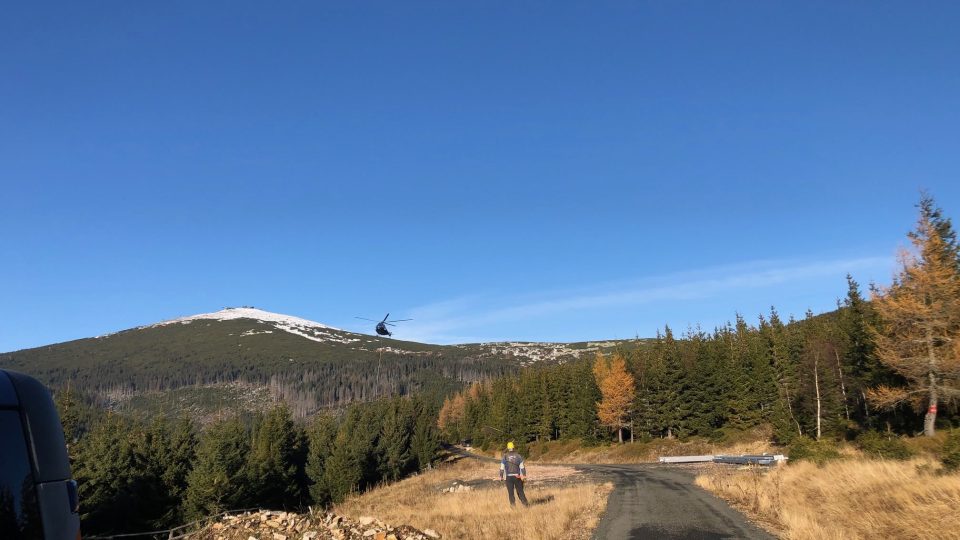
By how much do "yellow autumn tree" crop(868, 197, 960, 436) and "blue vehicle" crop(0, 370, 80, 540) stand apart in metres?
40.1

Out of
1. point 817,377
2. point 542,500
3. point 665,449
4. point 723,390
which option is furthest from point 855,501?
point 723,390

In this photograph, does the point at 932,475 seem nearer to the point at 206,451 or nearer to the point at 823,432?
the point at 206,451

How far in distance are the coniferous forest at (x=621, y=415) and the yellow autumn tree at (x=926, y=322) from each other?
87mm

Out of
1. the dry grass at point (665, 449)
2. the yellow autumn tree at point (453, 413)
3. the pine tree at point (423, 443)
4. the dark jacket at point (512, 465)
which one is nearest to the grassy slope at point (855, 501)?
the dark jacket at point (512, 465)

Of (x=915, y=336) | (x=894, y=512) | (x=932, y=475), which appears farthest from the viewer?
(x=915, y=336)

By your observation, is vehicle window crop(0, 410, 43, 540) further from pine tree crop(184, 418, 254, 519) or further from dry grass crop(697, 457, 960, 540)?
pine tree crop(184, 418, 254, 519)

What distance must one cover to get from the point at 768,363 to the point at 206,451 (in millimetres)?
59677

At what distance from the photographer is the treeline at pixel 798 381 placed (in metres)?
32.7

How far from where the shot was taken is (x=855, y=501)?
14.2 m

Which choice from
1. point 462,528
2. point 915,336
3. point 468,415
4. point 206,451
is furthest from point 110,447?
point 468,415

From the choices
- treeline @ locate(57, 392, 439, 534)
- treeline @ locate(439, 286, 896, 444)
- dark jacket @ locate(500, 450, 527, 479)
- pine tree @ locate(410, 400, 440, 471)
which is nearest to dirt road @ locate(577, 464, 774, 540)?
dark jacket @ locate(500, 450, 527, 479)

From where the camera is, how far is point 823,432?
53.3 meters

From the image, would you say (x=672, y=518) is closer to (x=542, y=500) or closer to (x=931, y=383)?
(x=542, y=500)

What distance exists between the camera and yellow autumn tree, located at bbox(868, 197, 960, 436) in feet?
105
